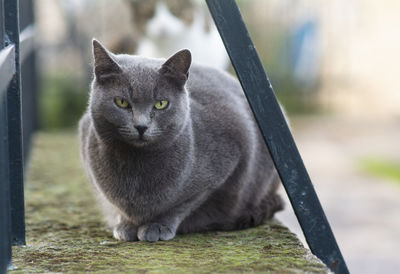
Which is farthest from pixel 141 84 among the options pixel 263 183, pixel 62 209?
pixel 62 209

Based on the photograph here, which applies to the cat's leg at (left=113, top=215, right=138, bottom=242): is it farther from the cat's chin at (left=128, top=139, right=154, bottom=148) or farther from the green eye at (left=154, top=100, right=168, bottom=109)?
the green eye at (left=154, top=100, right=168, bottom=109)

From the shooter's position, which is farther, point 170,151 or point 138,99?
point 170,151

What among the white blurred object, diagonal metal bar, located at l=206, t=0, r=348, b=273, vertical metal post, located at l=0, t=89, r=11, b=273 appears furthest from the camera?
the white blurred object

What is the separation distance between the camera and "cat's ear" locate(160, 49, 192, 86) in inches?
85.1

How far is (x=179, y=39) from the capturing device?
4277 mm

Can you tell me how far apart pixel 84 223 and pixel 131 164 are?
644 mm

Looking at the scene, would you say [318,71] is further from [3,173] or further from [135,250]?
[3,173]

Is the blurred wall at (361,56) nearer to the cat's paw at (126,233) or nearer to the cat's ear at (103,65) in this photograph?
the cat's paw at (126,233)

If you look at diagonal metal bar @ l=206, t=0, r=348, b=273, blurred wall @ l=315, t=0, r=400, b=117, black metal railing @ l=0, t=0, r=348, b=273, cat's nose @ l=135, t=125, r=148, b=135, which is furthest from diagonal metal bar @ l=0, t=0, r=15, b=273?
blurred wall @ l=315, t=0, r=400, b=117

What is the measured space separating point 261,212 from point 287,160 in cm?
62

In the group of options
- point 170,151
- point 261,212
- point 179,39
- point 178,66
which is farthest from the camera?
point 179,39

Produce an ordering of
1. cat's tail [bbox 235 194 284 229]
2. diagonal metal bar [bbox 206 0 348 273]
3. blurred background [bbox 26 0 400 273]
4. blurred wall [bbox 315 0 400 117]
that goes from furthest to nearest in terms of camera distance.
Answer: blurred wall [bbox 315 0 400 117], blurred background [bbox 26 0 400 273], cat's tail [bbox 235 194 284 229], diagonal metal bar [bbox 206 0 348 273]

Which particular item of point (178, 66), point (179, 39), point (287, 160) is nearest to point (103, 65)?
point (178, 66)

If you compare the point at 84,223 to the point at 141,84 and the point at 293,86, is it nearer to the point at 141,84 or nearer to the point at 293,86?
the point at 141,84
